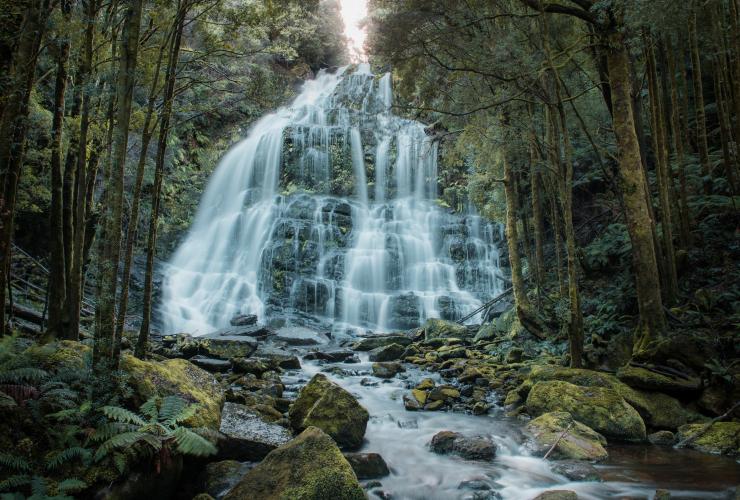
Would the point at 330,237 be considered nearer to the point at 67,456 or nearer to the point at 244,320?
the point at 244,320

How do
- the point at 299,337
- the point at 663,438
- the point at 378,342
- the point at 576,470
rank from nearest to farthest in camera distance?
the point at 576,470
the point at 663,438
the point at 378,342
the point at 299,337

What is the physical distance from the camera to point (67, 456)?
3.64m

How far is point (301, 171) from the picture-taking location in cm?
2733

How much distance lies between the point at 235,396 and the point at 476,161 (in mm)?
10071

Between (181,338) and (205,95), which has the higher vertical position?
(205,95)

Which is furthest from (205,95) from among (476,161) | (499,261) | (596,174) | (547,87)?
(499,261)

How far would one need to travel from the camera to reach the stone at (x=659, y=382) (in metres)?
6.51

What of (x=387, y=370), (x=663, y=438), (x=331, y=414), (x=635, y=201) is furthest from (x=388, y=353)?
(x=663, y=438)

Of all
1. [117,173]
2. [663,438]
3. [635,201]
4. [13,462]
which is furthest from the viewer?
[635,201]

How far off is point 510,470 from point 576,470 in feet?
2.38

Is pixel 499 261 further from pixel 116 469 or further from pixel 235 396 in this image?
pixel 116 469

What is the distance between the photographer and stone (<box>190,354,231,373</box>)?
993 cm

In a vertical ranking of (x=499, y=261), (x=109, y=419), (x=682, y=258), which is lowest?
(x=109, y=419)

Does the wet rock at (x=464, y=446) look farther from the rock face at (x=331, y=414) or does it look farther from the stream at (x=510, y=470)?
the rock face at (x=331, y=414)
